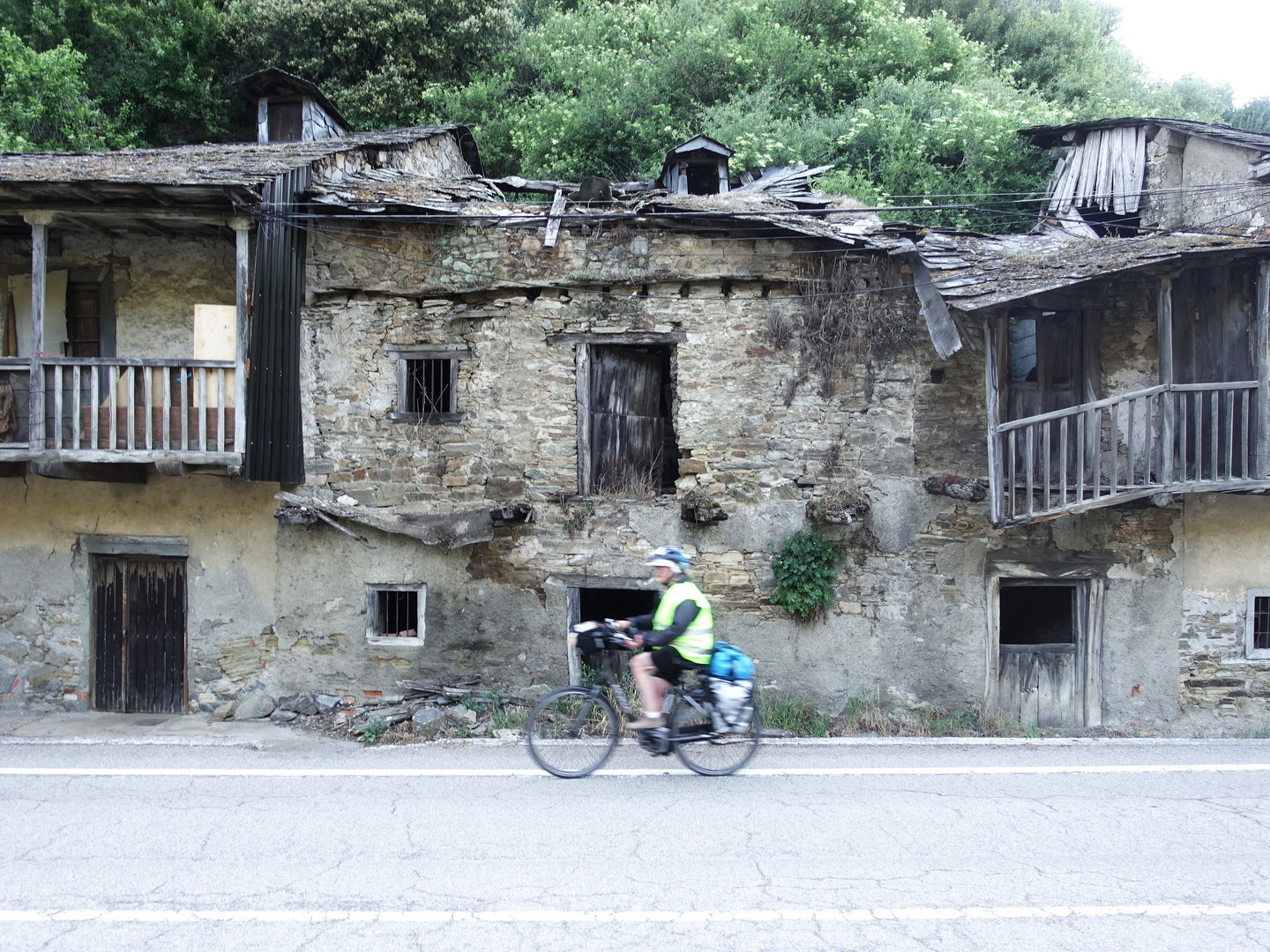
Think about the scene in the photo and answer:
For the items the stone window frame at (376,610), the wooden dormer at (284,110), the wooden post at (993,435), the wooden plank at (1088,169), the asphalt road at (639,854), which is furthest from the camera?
the wooden dormer at (284,110)

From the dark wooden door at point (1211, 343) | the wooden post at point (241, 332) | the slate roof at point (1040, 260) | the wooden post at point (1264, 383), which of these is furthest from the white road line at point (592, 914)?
Result: the dark wooden door at point (1211, 343)

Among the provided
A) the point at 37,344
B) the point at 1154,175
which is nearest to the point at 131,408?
the point at 37,344

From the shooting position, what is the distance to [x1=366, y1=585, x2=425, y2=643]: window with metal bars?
9.42 meters

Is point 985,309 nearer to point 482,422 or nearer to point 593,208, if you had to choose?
point 593,208

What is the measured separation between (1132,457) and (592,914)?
7466mm

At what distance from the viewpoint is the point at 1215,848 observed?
16.1ft

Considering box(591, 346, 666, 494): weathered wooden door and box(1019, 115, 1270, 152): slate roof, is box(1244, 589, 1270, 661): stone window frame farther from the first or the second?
box(591, 346, 666, 494): weathered wooden door

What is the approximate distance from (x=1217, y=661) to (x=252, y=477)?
36.7 ft

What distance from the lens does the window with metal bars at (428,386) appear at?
9.59 m

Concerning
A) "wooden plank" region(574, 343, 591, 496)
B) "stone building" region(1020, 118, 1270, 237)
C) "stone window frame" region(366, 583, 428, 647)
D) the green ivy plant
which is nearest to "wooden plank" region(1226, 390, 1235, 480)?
"stone building" region(1020, 118, 1270, 237)

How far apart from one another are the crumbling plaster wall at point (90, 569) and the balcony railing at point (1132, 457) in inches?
335

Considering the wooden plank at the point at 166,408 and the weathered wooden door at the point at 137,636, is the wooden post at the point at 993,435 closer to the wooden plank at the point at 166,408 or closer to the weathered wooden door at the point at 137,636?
the wooden plank at the point at 166,408

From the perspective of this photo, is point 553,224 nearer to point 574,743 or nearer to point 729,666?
point 729,666

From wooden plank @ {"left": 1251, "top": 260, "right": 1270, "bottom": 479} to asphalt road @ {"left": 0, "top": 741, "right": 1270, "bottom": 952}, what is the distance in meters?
3.24
